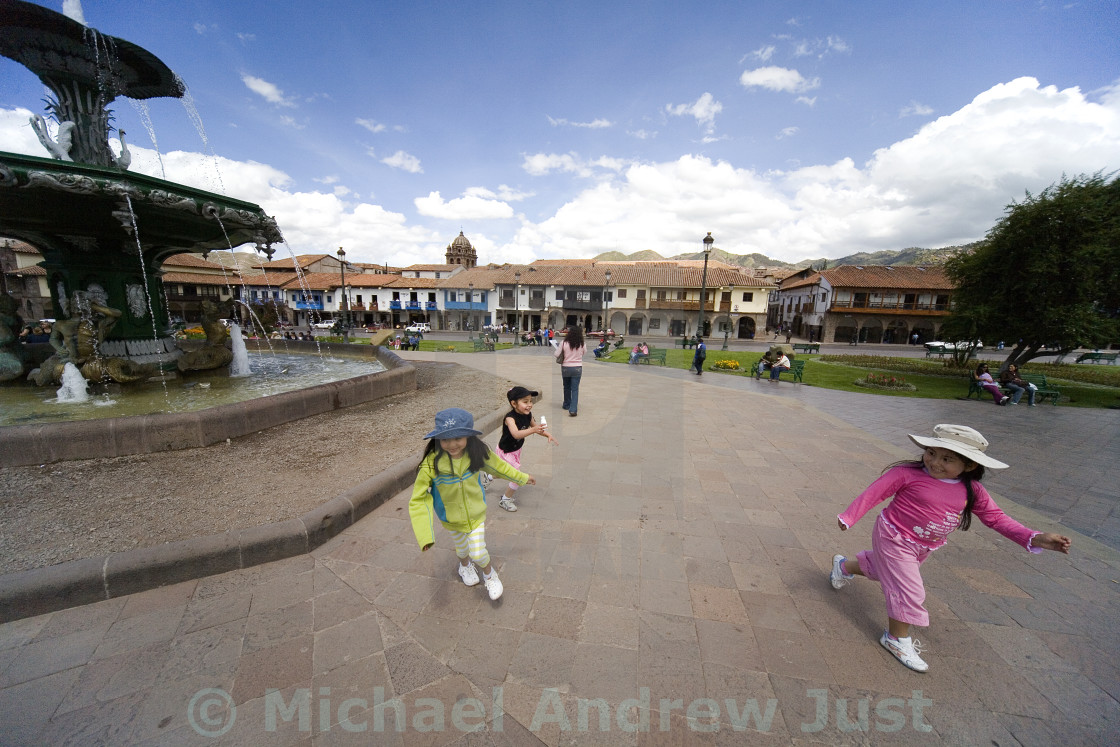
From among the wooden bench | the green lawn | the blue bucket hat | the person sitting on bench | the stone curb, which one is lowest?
the wooden bench

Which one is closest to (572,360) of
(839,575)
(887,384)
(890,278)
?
(839,575)

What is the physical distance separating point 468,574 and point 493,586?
26 cm

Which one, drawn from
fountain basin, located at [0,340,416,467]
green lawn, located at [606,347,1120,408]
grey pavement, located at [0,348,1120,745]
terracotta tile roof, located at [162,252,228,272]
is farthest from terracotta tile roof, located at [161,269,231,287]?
grey pavement, located at [0,348,1120,745]

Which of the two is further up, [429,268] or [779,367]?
[429,268]

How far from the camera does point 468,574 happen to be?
2.87 meters

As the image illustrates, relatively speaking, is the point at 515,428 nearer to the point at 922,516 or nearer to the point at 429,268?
the point at 922,516

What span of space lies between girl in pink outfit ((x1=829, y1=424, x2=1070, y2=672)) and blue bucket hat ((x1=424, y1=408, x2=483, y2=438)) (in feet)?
7.75

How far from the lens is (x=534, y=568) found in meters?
3.07

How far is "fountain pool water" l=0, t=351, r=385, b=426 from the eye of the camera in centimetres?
579

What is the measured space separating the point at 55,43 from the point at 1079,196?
2649 centimetres

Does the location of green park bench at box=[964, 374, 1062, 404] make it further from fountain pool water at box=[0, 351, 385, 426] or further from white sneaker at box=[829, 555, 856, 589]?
fountain pool water at box=[0, 351, 385, 426]

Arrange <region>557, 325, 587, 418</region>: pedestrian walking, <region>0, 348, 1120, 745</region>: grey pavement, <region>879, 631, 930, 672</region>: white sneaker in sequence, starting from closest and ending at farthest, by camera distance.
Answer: <region>0, 348, 1120, 745</region>: grey pavement, <region>879, 631, 930, 672</region>: white sneaker, <region>557, 325, 587, 418</region>: pedestrian walking

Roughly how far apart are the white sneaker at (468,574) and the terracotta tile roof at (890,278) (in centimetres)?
4821

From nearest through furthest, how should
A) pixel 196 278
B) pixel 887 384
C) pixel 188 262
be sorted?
pixel 887 384, pixel 196 278, pixel 188 262
